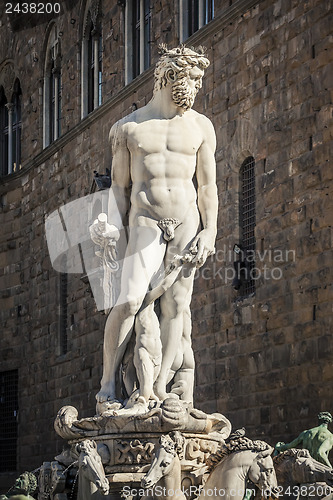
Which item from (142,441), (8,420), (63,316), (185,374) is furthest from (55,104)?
(142,441)

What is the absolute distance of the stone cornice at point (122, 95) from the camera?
63.7ft

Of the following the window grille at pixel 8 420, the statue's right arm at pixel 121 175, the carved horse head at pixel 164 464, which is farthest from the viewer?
the window grille at pixel 8 420

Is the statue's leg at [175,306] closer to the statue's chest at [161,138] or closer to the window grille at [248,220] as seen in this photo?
the statue's chest at [161,138]

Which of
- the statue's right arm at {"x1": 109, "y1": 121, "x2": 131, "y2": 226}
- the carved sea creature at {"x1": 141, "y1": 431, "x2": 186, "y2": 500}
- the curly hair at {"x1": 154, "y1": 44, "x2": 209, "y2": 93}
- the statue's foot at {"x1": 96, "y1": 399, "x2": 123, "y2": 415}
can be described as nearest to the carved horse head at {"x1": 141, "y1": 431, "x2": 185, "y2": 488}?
the carved sea creature at {"x1": 141, "y1": 431, "x2": 186, "y2": 500}

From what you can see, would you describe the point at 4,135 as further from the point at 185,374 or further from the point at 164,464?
the point at 164,464

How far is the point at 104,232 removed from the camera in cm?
1091

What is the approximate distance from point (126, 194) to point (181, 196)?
0.55 metres

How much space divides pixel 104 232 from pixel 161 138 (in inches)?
38.4

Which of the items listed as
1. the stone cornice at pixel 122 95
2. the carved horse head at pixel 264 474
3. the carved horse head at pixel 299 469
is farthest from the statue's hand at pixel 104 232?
the stone cornice at pixel 122 95

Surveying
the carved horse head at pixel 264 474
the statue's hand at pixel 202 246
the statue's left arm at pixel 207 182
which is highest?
the statue's left arm at pixel 207 182

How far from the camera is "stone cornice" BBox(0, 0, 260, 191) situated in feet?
63.7

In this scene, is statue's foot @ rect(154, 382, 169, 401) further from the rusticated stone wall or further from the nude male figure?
the rusticated stone wall

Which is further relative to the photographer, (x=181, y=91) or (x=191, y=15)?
(x=191, y=15)

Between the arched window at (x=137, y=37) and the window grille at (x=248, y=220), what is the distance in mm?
5383
